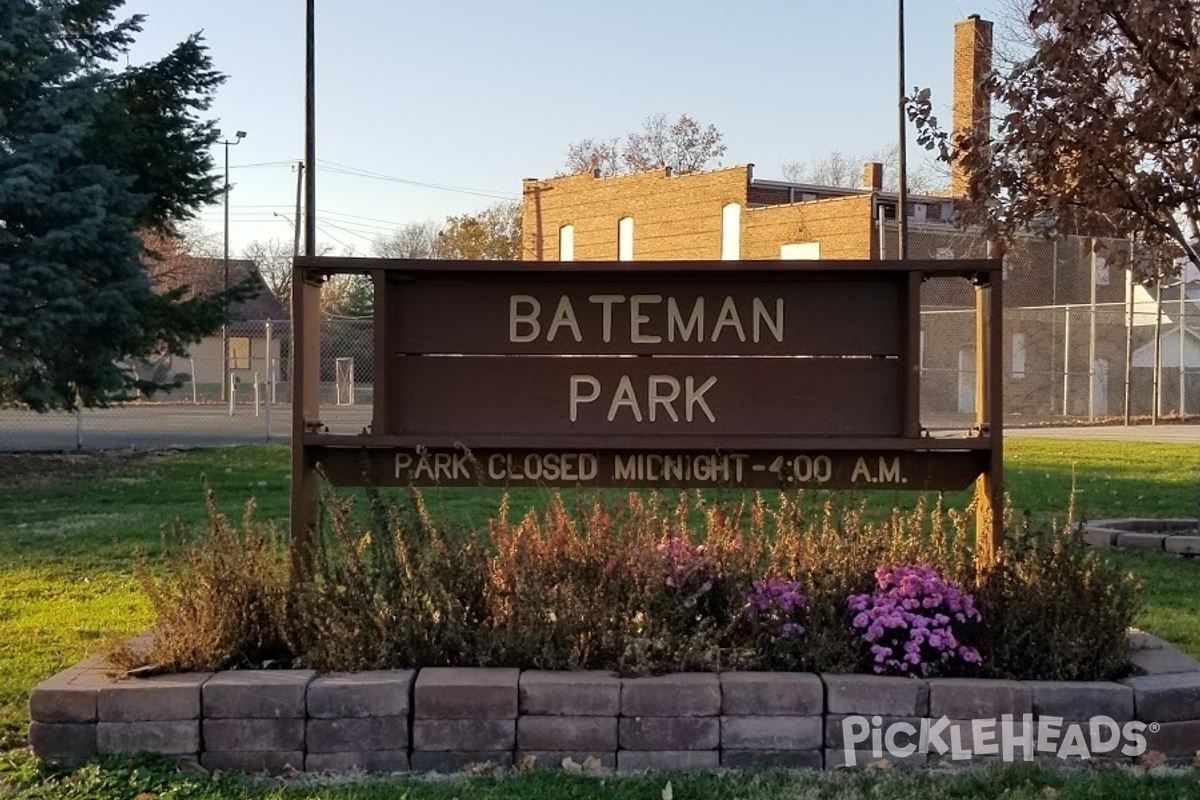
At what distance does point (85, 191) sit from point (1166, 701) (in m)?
13.2

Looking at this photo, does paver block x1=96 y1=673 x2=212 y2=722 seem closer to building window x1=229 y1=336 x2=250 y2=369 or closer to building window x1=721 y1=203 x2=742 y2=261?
building window x1=229 y1=336 x2=250 y2=369

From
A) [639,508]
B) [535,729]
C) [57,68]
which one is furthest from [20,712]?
[57,68]

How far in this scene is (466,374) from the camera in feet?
17.4

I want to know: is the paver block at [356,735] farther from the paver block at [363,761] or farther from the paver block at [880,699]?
the paver block at [880,699]

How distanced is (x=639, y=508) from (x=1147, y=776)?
2.20m

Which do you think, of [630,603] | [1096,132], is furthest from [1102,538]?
[630,603]

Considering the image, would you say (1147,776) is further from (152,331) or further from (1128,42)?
(152,331)

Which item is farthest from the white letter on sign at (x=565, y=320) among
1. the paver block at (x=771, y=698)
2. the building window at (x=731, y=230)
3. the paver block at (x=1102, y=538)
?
the building window at (x=731, y=230)

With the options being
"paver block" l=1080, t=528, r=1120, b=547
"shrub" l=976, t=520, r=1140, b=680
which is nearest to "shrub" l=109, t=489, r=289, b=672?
"shrub" l=976, t=520, r=1140, b=680

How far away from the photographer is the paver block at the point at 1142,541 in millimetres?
9078

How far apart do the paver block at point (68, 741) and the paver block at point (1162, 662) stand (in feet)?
12.3

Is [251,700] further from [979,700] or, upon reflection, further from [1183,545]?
[1183,545]

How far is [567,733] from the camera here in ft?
14.1

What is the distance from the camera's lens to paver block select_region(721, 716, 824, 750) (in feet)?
14.1
